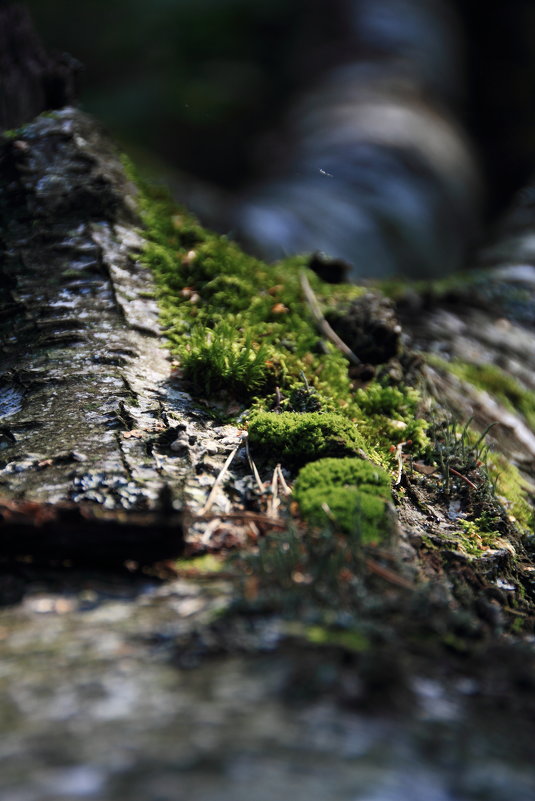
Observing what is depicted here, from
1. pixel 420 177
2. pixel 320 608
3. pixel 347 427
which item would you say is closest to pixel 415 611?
pixel 320 608

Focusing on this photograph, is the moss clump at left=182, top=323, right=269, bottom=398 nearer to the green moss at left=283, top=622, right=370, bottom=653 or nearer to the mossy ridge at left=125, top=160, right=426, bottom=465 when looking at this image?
the mossy ridge at left=125, top=160, right=426, bottom=465

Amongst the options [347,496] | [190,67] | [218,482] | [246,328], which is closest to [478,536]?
[347,496]

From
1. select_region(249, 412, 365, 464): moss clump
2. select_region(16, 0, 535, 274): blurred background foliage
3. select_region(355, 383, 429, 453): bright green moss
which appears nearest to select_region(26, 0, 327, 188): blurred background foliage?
select_region(16, 0, 535, 274): blurred background foliage

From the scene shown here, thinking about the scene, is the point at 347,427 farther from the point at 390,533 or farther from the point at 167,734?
the point at 167,734

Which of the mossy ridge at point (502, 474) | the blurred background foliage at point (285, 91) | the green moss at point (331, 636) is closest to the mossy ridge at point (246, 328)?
the mossy ridge at point (502, 474)

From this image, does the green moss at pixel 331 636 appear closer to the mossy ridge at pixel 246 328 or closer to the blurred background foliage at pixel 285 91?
the mossy ridge at pixel 246 328
